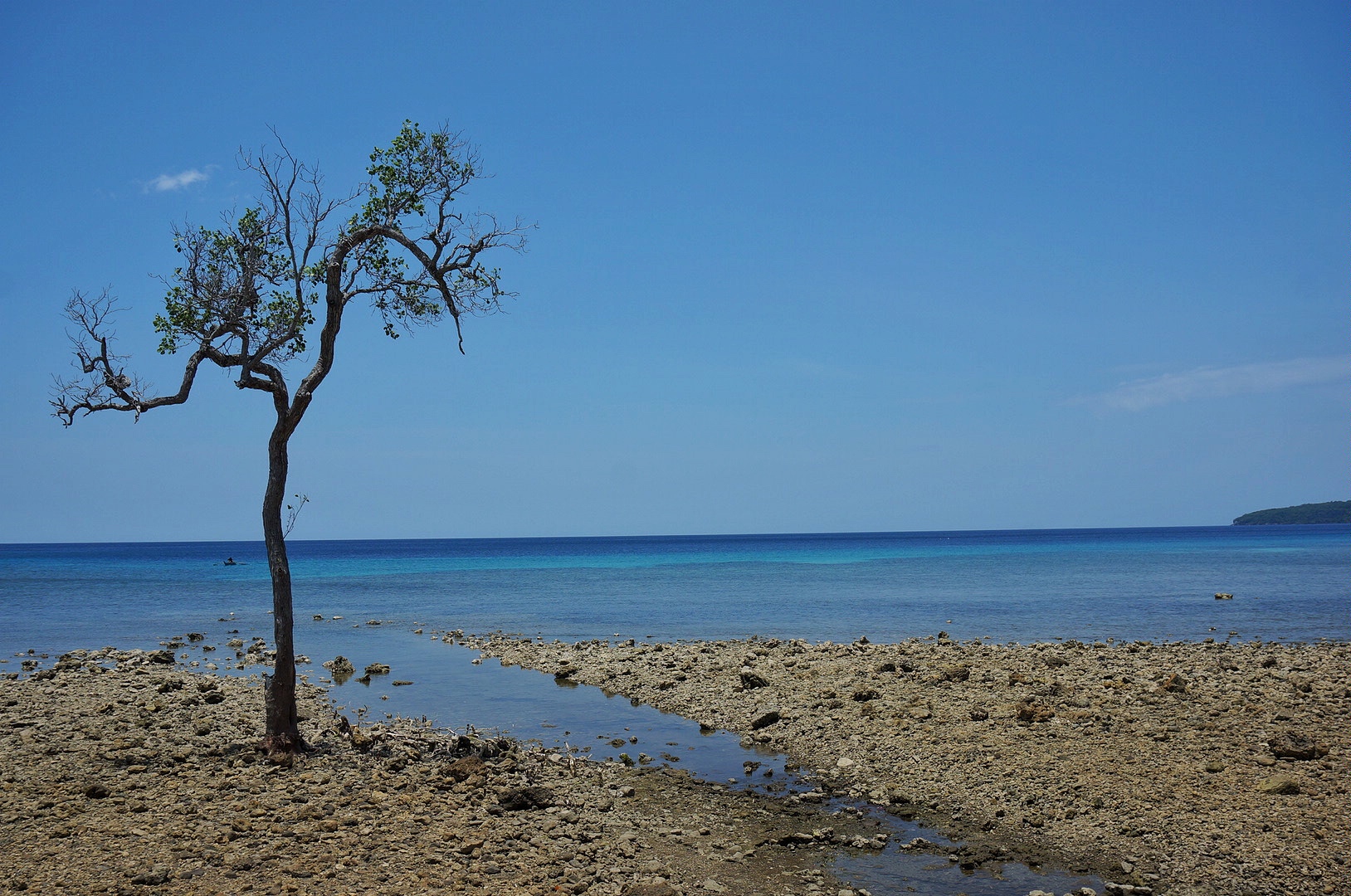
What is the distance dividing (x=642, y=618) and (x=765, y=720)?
19.6m

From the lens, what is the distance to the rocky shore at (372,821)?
8305 millimetres

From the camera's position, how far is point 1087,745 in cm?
1216

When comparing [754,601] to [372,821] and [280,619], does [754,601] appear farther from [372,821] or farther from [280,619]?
[372,821]

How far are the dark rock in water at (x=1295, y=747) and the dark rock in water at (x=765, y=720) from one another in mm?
7168

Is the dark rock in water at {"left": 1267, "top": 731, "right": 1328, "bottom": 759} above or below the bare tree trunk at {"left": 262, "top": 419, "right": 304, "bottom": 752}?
below

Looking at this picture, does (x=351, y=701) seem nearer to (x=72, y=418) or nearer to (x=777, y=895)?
(x=72, y=418)

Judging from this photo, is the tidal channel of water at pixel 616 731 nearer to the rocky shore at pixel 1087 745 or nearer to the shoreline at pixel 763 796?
the shoreline at pixel 763 796

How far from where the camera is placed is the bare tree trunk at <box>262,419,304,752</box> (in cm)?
1208

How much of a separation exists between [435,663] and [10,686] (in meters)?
9.14

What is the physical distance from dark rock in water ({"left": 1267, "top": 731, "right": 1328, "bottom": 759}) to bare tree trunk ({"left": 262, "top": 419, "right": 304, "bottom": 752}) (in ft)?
43.1

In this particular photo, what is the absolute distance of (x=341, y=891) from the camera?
790cm

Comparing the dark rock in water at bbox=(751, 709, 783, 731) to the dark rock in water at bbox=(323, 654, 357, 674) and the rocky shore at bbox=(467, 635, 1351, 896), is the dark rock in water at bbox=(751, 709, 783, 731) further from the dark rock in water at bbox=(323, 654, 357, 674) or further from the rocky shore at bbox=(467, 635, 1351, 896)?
the dark rock in water at bbox=(323, 654, 357, 674)

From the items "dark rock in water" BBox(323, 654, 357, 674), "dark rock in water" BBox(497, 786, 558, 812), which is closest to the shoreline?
"dark rock in water" BBox(497, 786, 558, 812)

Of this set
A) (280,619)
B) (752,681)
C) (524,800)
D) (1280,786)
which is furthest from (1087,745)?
(280,619)
